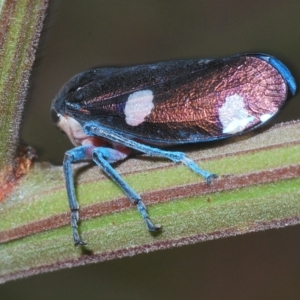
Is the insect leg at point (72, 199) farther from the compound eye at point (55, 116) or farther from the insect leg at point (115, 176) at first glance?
the compound eye at point (55, 116)

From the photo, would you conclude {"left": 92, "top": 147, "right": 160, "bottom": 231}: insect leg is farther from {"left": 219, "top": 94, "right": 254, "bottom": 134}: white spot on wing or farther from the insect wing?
{"left": 219, "top": 94, "right": 254, "bottom": 134}: white spot on wing

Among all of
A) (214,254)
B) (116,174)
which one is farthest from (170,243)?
(214,254)

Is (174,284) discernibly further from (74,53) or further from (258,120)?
(258,120)

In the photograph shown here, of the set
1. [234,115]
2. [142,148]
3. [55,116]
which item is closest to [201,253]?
[55,116]

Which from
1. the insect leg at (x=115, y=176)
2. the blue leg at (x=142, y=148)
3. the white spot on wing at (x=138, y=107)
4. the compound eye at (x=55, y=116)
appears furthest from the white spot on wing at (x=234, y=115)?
the compound eye at (x=55, y=116)

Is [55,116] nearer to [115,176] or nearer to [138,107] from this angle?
[138,107]

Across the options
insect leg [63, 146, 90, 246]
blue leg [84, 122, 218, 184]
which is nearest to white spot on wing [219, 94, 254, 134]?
blue leg [84, 122, 218, 184]
